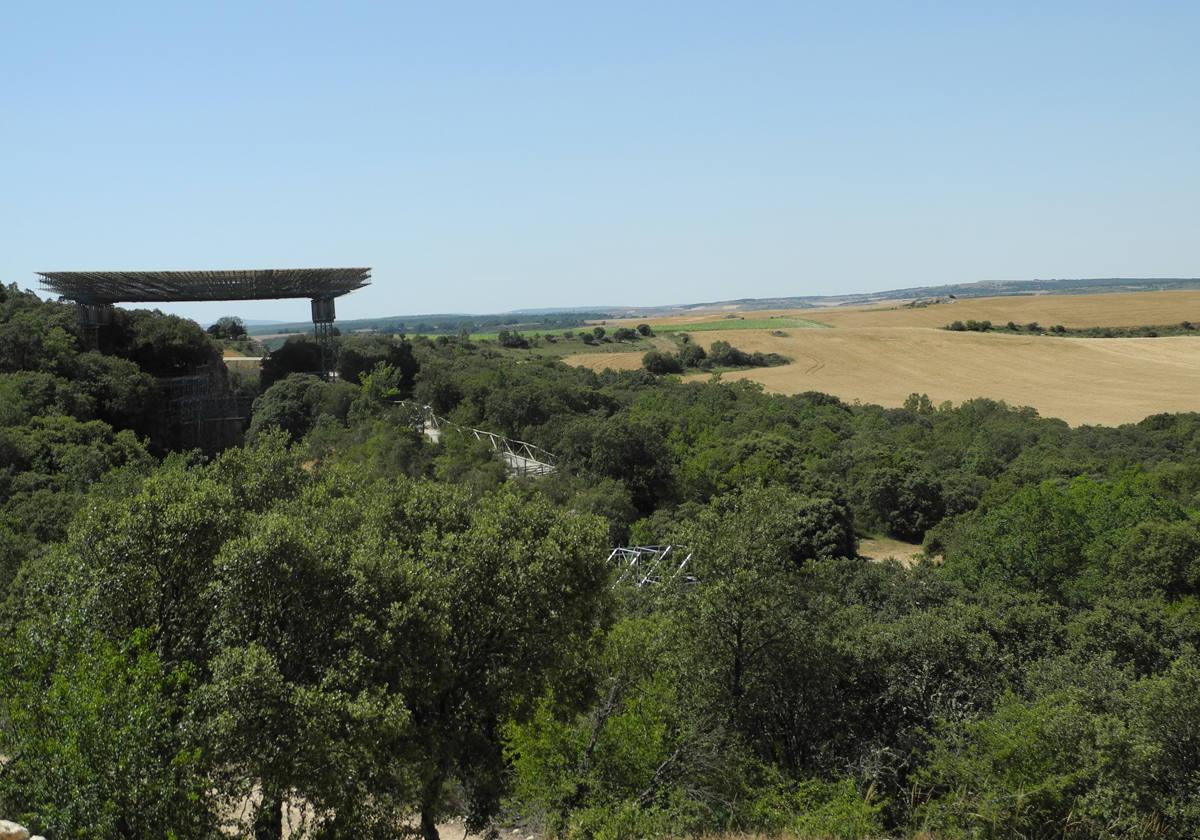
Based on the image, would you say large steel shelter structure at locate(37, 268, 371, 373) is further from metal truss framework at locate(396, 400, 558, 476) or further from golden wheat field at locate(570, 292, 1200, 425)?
golden wheat field at locate(570, 292, 1200, 425)

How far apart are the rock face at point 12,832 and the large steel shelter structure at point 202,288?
159 feet

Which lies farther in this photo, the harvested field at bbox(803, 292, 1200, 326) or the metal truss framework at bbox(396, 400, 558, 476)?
the harvested field at bbox(803, 292, 1200, 326)

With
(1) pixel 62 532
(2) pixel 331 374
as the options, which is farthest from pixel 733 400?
(1) pixel 62 532

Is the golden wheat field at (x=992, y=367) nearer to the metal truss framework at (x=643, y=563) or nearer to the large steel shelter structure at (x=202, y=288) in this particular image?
the large steel shelter structure at (x=202, y=288)

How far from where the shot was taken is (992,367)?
92938mm

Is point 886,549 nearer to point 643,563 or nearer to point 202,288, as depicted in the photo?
point 643,563

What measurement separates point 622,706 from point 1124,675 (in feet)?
31.0

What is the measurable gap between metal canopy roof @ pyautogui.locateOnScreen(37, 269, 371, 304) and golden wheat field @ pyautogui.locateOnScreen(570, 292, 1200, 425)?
1576 inches

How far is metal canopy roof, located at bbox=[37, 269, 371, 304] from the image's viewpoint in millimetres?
51969

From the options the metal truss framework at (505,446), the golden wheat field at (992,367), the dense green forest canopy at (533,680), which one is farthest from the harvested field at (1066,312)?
the dense green forest canopy at (533,680)

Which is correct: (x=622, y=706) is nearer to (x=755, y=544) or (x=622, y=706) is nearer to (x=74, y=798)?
(x=755, y=544)

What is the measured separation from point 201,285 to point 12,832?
50.4 metres

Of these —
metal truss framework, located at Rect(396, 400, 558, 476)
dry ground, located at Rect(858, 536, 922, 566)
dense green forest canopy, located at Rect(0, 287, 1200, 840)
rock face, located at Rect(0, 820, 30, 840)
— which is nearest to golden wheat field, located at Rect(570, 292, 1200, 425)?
dry ground, located at Rect(858, 536, 922, 566)

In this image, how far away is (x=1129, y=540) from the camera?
92.6 feet
